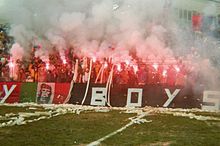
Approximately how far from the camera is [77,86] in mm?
18641

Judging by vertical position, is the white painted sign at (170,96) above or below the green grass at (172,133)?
above

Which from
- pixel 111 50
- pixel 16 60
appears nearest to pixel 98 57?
pixel 111 50

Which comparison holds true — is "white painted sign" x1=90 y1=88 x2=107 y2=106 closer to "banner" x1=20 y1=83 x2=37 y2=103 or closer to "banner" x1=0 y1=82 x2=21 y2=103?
"banner" x1=20 y1=83 x2=37 y2=103

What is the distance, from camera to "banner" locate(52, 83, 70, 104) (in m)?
19.0

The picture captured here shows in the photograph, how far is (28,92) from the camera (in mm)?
19625

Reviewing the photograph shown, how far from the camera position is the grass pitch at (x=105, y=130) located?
821cm

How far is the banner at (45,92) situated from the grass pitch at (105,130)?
223 inches

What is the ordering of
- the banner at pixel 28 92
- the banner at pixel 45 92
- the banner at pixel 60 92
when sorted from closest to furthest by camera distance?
1. the banner at pixel 60 92
2. the banner at pixel 45 92
3. the banner at pixel 28 92

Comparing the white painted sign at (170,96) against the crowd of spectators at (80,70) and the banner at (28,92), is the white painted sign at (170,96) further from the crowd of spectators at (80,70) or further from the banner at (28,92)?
the banner at (28,92)

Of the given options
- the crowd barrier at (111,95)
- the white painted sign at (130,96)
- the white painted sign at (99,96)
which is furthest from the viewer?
the white painted sign at (99,96)

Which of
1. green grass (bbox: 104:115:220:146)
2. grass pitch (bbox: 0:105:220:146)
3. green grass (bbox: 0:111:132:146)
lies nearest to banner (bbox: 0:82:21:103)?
grass pitch (bbox: 0:105:220:146)

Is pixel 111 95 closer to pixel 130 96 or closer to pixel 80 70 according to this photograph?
pixel 130 96

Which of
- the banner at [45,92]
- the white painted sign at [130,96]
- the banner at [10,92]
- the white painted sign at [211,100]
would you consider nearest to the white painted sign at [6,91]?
the banner at [10,92]

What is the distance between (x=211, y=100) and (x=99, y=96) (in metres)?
5.58
